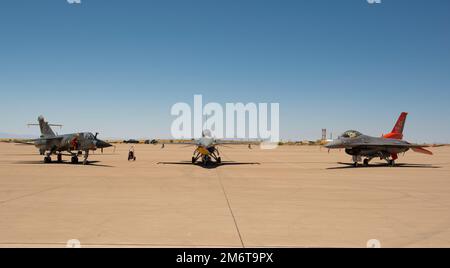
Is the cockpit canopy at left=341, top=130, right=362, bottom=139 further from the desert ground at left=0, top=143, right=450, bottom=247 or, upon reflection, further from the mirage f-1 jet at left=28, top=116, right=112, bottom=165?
the mirage f-1 jet at left=28, top=116, right=112, bottom=165

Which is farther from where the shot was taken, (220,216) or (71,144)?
(71,144)

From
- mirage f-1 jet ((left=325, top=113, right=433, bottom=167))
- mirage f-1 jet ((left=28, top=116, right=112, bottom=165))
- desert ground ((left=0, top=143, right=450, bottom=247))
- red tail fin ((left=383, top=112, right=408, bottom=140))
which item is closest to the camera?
desert ground ((left=0, top=143, right=450, bottom=247))

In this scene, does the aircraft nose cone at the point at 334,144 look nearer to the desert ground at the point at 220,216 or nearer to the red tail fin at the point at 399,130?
the red tail fin at the point at 399,130

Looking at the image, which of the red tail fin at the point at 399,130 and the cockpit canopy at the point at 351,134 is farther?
the red tail fin at the point at 399,130

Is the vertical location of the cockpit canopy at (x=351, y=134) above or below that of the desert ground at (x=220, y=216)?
above

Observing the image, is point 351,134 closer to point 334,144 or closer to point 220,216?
point 334,144

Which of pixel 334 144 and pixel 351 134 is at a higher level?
pixel 351 134

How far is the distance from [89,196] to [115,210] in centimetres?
309

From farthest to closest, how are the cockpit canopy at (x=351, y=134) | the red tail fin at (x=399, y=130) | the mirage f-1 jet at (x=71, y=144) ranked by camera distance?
1. the red tail fin at (x=399, y=130)
2. the mirage f-1 jet at (x=71, y=144)
3. the cockpit canopy at (x=351, y=134)

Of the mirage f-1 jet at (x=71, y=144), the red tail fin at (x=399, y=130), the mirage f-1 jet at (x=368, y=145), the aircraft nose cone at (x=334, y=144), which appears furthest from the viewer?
the red tail fin at (x=399, y=130)

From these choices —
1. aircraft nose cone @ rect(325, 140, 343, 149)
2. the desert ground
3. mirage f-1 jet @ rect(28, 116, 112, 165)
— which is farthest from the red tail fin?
mirage f-1 jet @ rect(28, 116, 112, 165)

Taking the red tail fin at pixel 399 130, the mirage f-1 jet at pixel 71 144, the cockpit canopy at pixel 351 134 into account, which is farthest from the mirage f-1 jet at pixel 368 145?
the mirage f-1 jet at pixel 71 144

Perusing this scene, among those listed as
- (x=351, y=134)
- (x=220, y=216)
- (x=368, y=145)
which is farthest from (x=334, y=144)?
(x=220, y=216)
